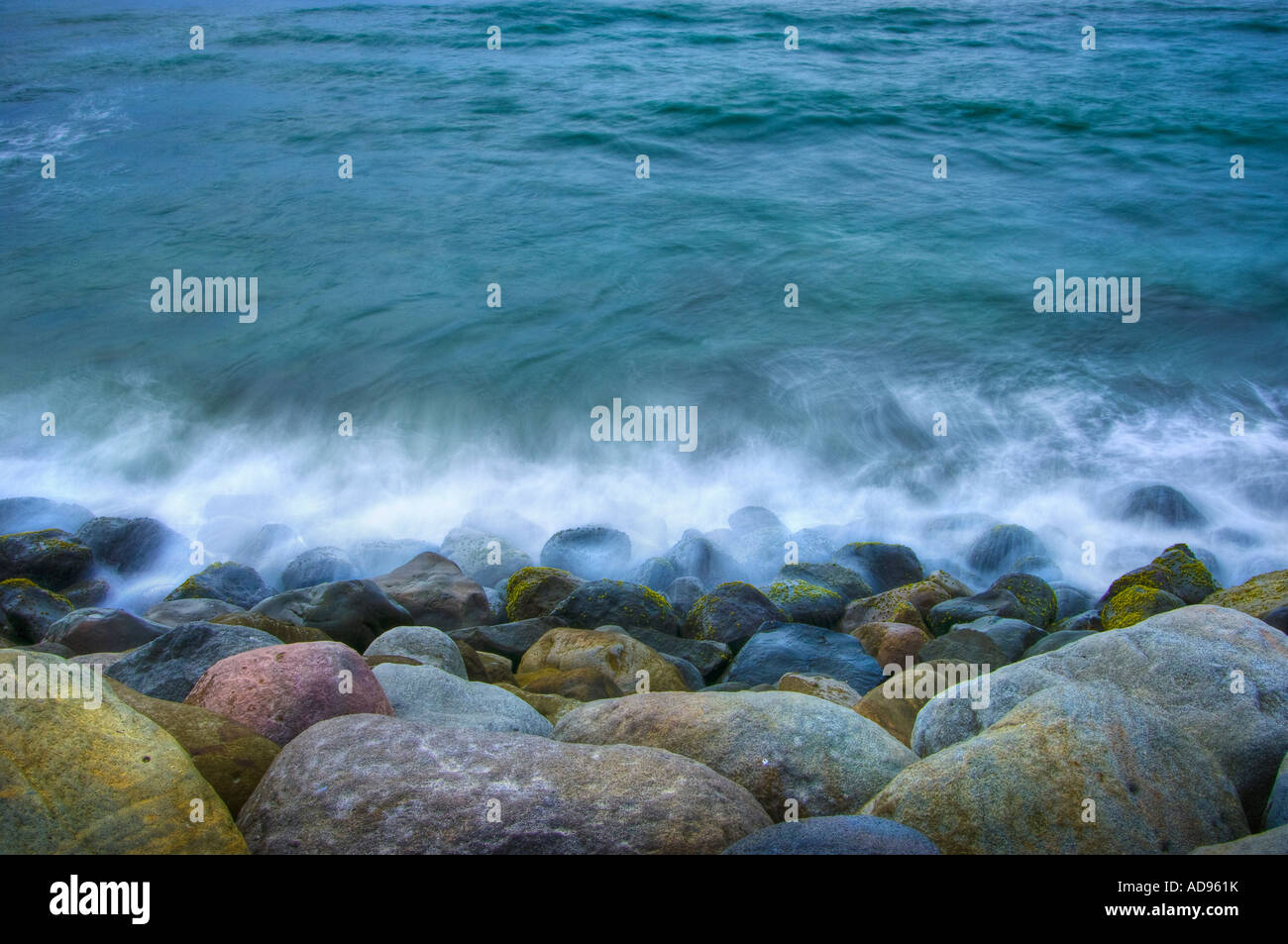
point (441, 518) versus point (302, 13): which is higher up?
point (302, 13)

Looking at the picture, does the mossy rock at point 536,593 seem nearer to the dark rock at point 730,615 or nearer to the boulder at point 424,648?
the dark rock at point 730,615

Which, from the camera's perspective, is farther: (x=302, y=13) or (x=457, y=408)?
(x=302, y=13)

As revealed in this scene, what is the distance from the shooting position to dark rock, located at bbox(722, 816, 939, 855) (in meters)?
2.67

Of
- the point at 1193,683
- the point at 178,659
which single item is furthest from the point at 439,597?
the point at 1193,683

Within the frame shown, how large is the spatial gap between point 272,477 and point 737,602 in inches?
227

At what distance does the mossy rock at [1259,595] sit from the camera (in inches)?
224

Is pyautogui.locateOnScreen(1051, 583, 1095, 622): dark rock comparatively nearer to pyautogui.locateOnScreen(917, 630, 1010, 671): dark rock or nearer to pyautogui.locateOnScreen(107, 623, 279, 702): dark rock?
pyautogui.locateOnScreen(917, 630, 1010, 671): dark rock

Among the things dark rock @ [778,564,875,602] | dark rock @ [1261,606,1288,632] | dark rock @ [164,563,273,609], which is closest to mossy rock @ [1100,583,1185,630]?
dark rock @ [1261,606,1288,632]

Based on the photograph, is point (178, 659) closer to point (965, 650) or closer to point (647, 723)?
point (647, 723)

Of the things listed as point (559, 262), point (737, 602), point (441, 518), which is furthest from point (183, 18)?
point (737, 602)

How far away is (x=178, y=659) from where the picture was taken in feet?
14.8

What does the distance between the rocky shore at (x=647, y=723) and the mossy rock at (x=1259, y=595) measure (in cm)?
3
